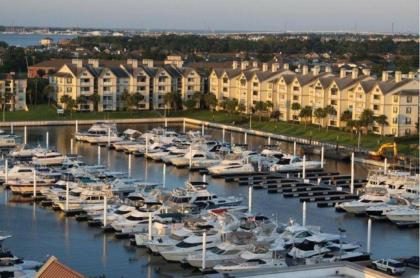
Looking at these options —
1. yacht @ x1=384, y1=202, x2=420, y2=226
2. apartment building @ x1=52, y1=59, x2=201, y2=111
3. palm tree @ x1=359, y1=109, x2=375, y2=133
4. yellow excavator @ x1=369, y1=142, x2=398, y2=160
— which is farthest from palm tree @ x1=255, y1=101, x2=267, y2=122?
yacht @ x1=384, y1=202, x2=420, y2=226

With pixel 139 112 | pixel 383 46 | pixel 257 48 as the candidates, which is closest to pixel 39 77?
pixel 139 112

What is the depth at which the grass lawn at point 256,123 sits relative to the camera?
22.0 m

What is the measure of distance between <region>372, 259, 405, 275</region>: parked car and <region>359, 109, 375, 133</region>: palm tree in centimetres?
1268

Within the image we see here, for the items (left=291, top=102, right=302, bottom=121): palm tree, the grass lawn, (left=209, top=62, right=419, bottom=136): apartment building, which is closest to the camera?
the grass lawn

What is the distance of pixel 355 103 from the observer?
2441 centimetres

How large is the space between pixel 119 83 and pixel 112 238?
1601 cm

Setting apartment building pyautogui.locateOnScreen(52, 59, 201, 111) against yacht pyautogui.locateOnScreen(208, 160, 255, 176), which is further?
apartment building pyautogui.locateOnScreen(52, 59, 201, 111)

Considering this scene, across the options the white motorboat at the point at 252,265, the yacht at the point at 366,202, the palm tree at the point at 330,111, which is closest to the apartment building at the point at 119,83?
the palm tree at the point at 330,111

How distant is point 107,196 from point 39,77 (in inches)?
676

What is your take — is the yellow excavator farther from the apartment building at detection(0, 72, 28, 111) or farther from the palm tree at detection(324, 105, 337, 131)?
the apartment building at detection(0, 72, 28, 111)

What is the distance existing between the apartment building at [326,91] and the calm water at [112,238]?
284 inches

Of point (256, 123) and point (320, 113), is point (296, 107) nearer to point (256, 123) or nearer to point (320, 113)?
point (256, 123)

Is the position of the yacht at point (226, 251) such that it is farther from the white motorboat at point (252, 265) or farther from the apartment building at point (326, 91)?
the apartment building at point (326, 91)

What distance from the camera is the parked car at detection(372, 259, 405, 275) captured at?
10.0 m
